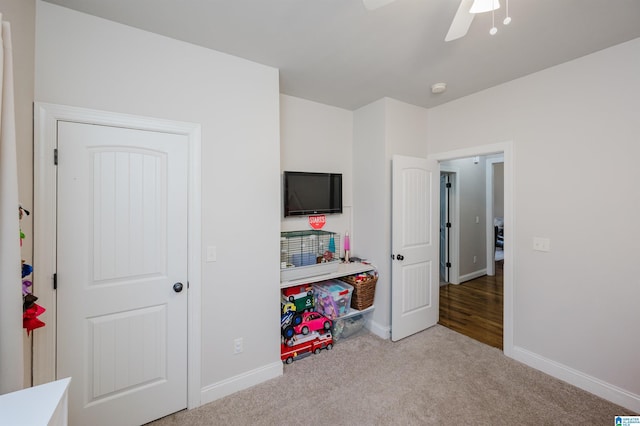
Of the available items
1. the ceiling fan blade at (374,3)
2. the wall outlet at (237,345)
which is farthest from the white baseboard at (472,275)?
the ceiling fan blade at (374,3)

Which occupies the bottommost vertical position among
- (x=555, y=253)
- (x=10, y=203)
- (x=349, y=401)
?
(x=349, y=401)

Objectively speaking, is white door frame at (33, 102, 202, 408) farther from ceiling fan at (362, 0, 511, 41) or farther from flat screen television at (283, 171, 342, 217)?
ceiling fan at (362, 0, 511, 41)

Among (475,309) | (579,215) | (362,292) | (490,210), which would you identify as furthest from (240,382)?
(490,210)

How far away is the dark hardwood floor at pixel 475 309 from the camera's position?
2990 mm

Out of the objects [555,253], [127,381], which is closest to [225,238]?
[127,381]

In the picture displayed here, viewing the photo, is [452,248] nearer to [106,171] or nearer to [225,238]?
[225,238]

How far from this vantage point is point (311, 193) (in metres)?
2.86

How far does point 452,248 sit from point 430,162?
2167 millimetres

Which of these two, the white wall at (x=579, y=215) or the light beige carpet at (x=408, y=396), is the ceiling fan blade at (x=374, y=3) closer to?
the white wall at (x=579, y=215)

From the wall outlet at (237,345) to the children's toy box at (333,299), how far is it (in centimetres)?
90

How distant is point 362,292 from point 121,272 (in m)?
2.11

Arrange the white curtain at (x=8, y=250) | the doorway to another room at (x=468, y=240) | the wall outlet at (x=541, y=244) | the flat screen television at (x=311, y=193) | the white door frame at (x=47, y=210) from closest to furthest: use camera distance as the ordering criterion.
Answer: the white curtain at (x=8, y=250)
the white door frame at (x=47, y=210)
the wall outlet at (x=541, y=244)
the flat screen television at (x=311, y=193)
the doorway to another room at (x=468, y=240)

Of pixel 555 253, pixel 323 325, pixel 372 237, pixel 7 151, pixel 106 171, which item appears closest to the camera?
pixel 7 151

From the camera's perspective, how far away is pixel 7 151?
37.4 inches
